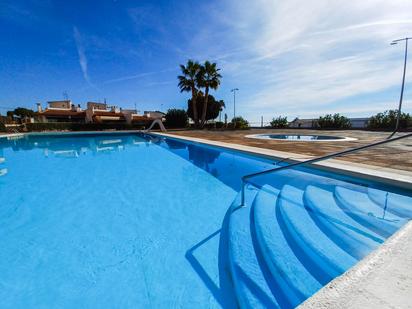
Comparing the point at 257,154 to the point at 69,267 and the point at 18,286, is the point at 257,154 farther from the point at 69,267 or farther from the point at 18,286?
the point at 18,286

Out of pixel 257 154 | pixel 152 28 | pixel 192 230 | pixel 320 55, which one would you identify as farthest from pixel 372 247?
pixel 152 28

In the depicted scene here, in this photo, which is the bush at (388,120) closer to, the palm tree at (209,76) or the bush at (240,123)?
the bush at (240,123)

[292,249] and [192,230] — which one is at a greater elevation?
[292,249]

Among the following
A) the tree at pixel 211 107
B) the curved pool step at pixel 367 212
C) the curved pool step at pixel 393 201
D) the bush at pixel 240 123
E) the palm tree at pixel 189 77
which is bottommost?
the curved pool step at pixel 367 212

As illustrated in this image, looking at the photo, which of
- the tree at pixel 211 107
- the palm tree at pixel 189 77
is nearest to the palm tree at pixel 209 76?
the palm tree at pixel 189 77

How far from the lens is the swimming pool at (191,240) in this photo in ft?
7.30

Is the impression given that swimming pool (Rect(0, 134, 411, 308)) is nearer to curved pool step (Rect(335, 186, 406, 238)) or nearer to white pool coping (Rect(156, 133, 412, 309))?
curved pool step (Rect(335, 186, 406, 238))

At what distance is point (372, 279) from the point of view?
4.28ft

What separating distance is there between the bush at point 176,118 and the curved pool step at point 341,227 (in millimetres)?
34472

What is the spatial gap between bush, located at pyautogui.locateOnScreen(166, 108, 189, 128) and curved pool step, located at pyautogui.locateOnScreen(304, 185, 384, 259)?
34472mm

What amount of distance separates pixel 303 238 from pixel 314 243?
0.16 metres

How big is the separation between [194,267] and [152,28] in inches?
618

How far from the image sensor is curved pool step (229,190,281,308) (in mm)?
2031

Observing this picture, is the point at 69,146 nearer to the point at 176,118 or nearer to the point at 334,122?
the point at 176,118
